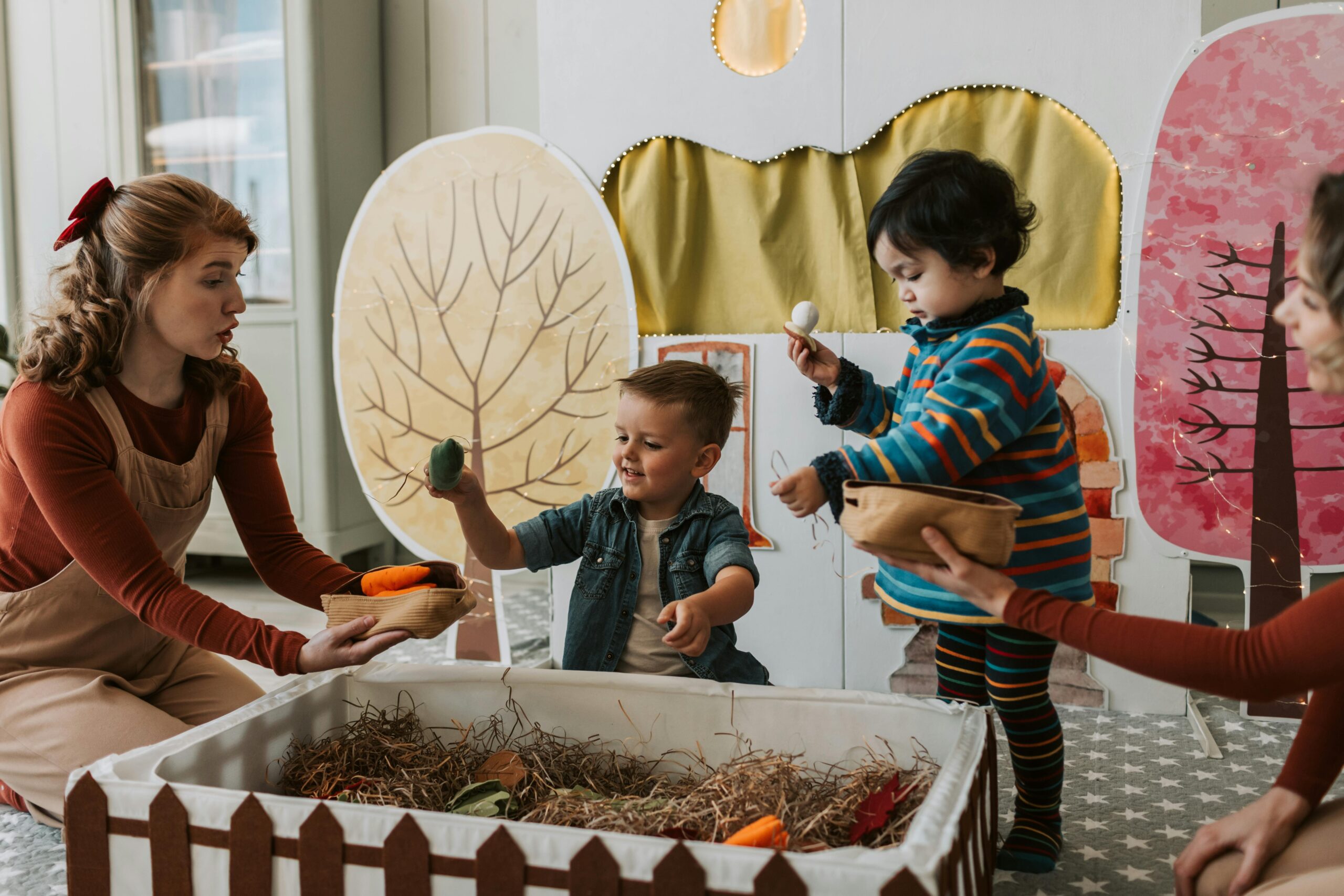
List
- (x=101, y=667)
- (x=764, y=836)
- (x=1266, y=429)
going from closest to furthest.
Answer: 1. (x=764, y=836)
2. (x=101, y=667)
3. (x=1266, y=429)

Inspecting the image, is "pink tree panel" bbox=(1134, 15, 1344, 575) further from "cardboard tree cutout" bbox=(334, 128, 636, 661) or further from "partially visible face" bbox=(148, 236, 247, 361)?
"partially visible face" bbox=(148, 236, 247, 361)

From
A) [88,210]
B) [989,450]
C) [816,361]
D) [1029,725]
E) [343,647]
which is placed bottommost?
[1029,725]

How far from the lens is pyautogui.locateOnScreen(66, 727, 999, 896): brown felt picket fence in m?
0.84

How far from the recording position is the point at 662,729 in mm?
1333

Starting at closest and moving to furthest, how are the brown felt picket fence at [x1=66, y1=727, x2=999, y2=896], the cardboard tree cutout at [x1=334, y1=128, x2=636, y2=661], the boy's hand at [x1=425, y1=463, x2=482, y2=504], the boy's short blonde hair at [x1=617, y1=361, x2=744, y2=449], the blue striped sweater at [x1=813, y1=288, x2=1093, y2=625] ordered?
the brown felt picket fence at [x1=66, y1=727, x2=999, y2=896]
the blue striped sweater at [x1=813, y1=288, x2=1093, y2=625]
the boy's hand at [x1=425, y1=463, x2=482, y2=504]
the boy's short blonde hair at [x1=617, y1=361, x2=744, y2=449]
the cardboard tree cutout at [x1=334, y1=128, x2=636, y2=661]

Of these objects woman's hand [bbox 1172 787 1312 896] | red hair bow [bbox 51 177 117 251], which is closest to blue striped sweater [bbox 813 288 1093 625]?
woman's hand [bbox 1172 787 1312 896]

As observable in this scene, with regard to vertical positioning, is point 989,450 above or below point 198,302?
below

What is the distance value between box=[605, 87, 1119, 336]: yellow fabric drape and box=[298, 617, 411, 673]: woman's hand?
4.11 ft

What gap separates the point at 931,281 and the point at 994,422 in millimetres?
219

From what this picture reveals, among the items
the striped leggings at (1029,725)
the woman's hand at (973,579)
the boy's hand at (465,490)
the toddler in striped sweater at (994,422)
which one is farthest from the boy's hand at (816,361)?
the woman's hand at (973,579)

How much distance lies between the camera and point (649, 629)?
1.58 meters

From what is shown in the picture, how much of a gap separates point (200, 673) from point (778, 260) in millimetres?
1446

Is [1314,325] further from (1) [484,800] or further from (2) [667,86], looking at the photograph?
(2) [667,86]

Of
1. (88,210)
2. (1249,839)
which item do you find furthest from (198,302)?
(1249,839)
